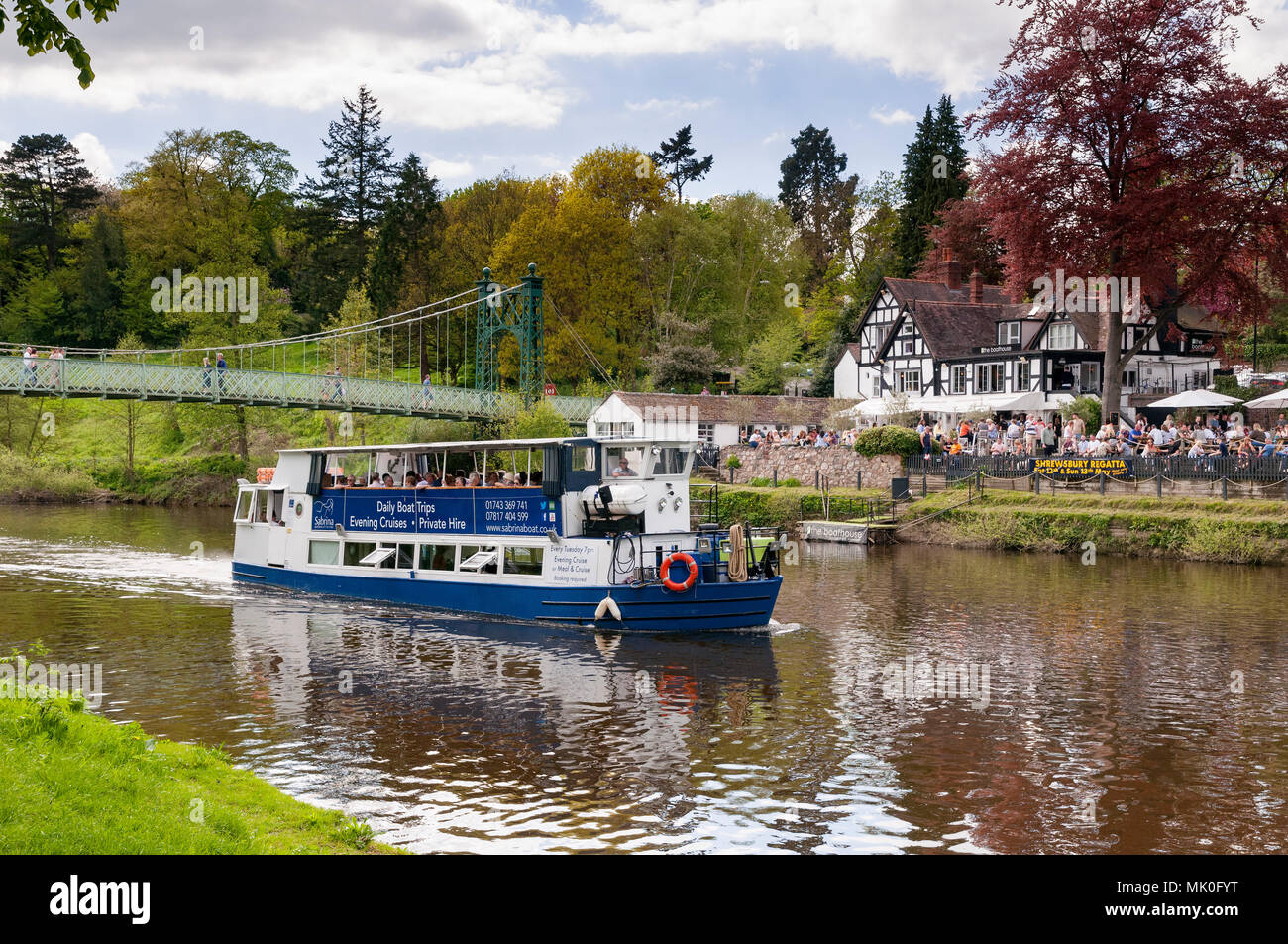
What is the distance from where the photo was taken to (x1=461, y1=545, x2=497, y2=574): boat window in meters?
27.0

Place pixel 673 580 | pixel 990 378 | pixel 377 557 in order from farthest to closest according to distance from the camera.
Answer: pixel 990 378
pixel 377 557
pixel 673 580

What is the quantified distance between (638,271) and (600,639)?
59614mm

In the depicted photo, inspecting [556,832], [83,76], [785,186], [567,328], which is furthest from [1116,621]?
[785,186]

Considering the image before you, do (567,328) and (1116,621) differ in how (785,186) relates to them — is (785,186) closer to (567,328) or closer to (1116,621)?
(567,328)

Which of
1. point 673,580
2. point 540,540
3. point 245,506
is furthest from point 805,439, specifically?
point 673,580

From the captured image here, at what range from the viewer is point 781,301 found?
89.1 meters

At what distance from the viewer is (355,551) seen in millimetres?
30594

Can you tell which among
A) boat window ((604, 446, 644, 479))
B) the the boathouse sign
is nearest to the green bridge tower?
the the boathouse sign

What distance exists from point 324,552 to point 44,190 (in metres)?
90.4

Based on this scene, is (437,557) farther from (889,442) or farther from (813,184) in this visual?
(813,184)

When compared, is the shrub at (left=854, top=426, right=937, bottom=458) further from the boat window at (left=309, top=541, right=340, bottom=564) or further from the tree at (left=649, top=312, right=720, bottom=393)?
the boat window at (left=309, top=541, right=340, bottom=564)

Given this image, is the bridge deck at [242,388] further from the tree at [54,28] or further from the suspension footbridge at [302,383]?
the tree at [54,28]

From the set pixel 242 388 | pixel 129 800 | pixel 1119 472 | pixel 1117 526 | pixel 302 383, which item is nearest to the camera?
pixel 129 800
